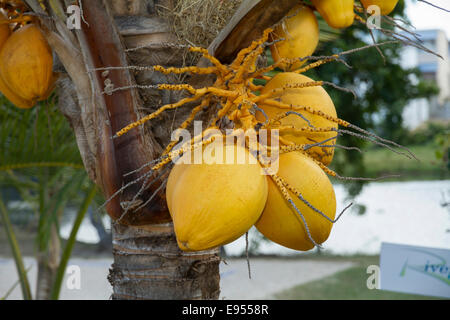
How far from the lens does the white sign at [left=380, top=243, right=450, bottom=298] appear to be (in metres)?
2.61

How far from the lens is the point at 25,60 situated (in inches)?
43.1

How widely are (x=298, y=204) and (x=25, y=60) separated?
696 mm

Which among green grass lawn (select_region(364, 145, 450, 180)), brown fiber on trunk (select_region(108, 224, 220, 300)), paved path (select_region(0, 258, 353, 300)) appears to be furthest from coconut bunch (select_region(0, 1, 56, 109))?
green grass lawn (select_region(364, 145, 450, 180))

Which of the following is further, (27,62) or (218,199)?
(27,62)

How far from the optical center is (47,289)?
277 centimetres

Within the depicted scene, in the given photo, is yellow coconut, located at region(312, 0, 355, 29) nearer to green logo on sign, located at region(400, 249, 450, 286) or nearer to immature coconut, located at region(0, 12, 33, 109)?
immature coconut, located at region(0, 12, 33, 109)

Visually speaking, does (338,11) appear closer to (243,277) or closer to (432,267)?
(432,267)

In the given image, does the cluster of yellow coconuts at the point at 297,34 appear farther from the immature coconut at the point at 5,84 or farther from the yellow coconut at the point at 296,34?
the immature coconut at the point at 5,84

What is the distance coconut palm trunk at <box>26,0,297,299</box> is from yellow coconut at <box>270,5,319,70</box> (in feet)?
0.46

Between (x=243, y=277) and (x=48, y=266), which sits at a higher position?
(x=48, y=266)

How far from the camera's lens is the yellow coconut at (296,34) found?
0.97 m

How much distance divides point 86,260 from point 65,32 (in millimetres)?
6549

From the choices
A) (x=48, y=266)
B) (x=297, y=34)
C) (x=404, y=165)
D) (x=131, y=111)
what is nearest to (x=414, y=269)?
(x=48, y=266)

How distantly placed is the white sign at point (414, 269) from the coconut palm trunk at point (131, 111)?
1.71 metres
